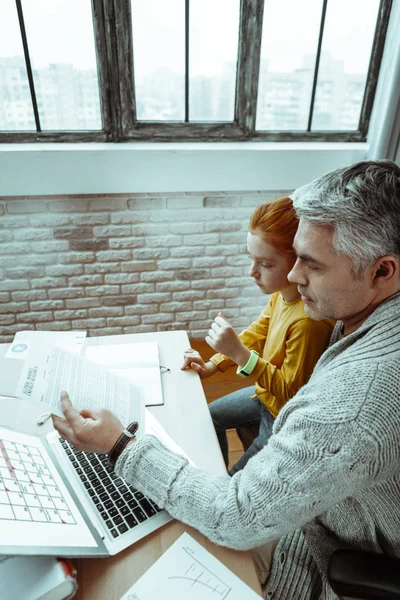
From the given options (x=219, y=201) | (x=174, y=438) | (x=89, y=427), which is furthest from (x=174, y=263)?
(x=89, y=427)

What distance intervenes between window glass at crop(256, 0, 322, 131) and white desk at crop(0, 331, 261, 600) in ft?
4.52

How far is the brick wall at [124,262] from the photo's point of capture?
2102mm

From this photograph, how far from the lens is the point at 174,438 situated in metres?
1.01

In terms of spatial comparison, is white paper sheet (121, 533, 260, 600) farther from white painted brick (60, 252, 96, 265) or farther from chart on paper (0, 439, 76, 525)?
white painted brick (60, 252, 96, 265)

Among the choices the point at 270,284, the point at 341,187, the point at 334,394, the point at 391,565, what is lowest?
the point at 391,565

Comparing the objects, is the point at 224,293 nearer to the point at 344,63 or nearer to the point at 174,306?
the point at 174,306

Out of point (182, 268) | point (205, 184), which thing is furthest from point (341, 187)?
point (182, 268)

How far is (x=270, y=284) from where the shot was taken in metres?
1.31

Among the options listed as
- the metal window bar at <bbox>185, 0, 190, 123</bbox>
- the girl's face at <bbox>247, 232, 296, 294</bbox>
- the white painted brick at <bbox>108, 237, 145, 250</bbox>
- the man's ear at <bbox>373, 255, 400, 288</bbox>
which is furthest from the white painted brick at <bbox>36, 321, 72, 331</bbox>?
the man's ear at <bbox>373, 255, 400, 288</bbox>

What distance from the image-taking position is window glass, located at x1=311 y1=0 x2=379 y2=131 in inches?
77.7

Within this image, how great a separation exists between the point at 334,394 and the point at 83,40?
6.41 feet

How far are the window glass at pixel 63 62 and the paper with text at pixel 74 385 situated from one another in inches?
58.2

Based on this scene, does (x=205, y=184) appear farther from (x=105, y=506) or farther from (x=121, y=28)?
(x=105, y=506)

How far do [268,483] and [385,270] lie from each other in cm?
44
